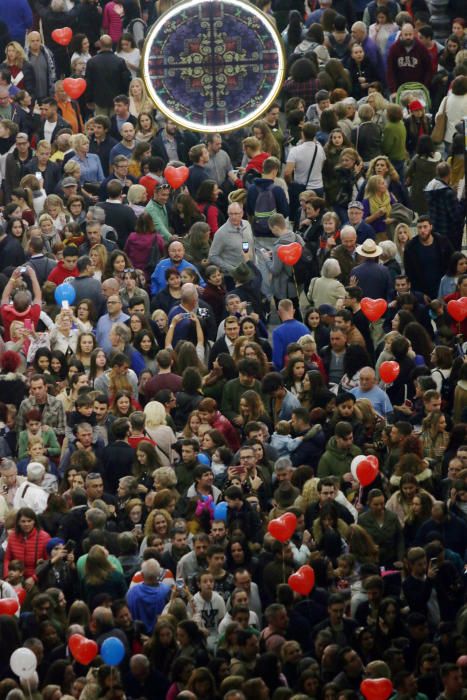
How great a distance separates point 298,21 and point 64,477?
989cm

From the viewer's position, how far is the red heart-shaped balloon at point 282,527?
72.0 ft

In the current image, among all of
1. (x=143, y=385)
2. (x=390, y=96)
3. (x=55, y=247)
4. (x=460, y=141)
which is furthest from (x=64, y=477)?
(x=390, y=96)

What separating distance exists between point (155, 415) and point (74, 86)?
760 cm

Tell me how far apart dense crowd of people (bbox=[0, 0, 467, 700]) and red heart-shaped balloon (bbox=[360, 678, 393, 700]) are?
32 mm

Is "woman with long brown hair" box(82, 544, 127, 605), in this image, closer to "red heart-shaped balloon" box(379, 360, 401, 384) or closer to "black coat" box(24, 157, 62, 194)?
"red heart-shaped balloon" box(379, 360, 401, 384)

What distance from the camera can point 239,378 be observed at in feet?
79.6

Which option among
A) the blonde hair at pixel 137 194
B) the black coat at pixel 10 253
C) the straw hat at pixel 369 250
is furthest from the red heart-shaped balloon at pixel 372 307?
the black coat at pixel 10 253

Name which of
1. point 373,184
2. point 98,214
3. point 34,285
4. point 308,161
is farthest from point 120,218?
point 373,184

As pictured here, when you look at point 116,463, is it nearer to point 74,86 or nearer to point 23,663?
point 23,663

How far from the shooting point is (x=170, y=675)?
823 inches

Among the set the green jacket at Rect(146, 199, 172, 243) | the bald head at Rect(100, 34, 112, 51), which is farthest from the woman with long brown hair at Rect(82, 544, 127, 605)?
the bald head at Rect(100, 34, 112, 51)

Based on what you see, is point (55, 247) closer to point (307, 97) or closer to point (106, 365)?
point (106, 365)

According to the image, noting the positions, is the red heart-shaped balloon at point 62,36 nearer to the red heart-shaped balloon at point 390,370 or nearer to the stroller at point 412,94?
the stroller at point 412,94

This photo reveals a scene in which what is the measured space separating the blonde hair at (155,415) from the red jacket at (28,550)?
1.83 metres
